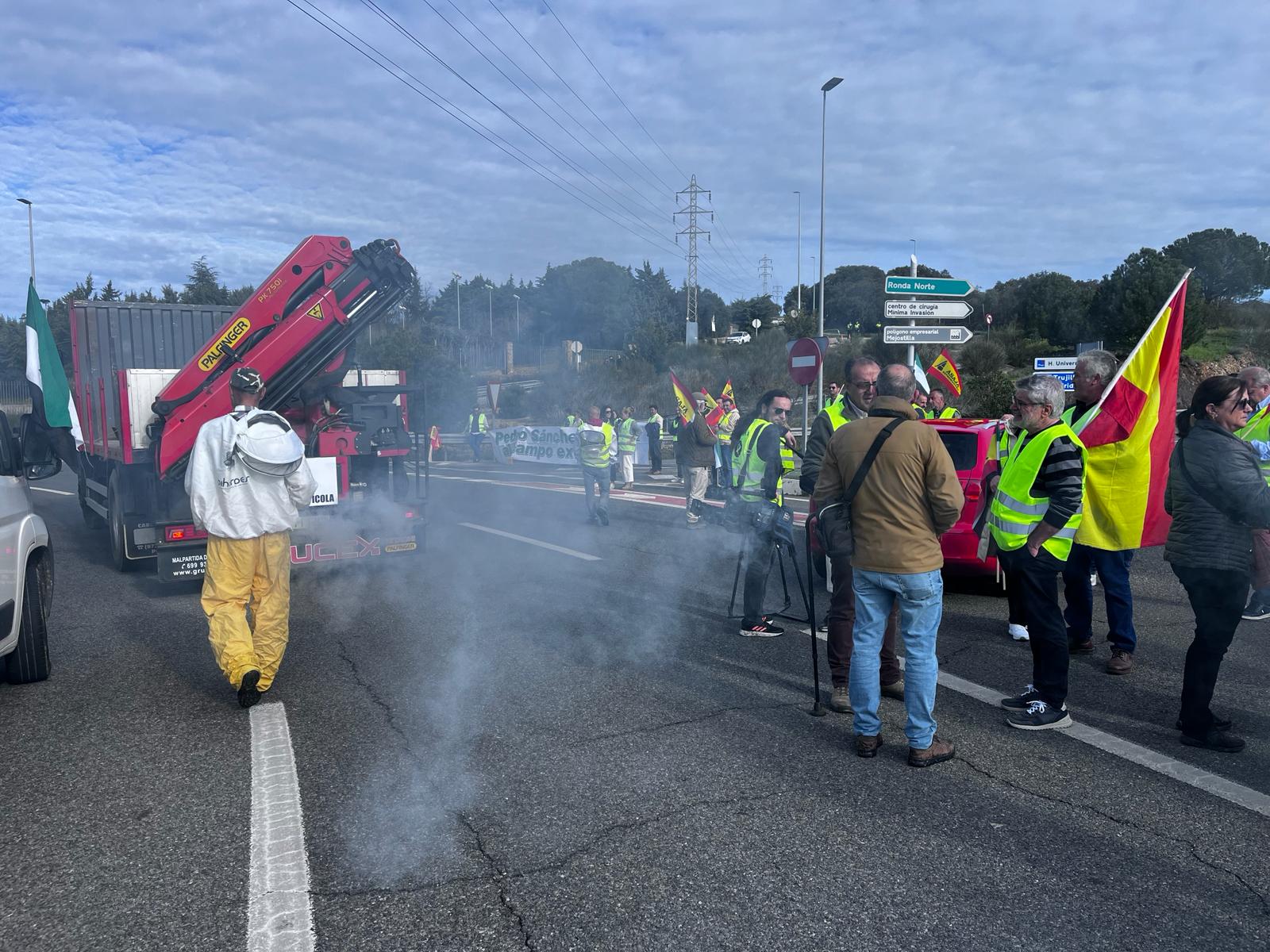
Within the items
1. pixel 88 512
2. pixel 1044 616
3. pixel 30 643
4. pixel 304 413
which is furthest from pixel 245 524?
pixel 88 512

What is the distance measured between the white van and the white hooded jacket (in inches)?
33.2

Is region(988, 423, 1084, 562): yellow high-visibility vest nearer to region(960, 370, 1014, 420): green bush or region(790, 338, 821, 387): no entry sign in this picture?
region(790, 338, 821, 387): no entry sign

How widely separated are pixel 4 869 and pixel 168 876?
606mm

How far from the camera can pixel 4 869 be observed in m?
3.28

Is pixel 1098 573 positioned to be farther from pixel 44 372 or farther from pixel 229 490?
pixel 44 372

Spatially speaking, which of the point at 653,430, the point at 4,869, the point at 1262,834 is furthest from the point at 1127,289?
the point at 4,869

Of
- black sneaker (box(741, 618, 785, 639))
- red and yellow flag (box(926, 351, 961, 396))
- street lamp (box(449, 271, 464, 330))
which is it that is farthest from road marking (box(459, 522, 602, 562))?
street lamp (box(449, 271, 464, 330))

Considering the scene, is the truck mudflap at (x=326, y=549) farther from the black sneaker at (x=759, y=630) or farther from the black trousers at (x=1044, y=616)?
the black trousers at (x=1044, y=616)

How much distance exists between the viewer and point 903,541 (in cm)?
412

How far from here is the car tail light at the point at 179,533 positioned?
783 cm

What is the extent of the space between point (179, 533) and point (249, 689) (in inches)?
136

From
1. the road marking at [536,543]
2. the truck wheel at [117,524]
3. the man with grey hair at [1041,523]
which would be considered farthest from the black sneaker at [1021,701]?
the truck wheel at [117,524]

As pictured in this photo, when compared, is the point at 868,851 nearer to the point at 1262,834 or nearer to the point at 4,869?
the point at 1262,834

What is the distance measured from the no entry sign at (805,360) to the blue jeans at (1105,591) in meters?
5.83
